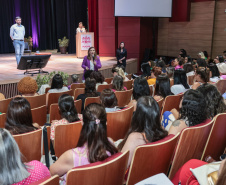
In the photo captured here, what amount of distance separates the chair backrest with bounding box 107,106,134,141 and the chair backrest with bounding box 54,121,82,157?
0.45 meters

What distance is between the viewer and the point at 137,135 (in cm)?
196

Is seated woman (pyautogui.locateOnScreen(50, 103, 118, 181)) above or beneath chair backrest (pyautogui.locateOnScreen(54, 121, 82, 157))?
above

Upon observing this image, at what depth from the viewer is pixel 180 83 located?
165 inches

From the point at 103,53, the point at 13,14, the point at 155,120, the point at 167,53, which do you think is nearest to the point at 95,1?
the point at 103,53

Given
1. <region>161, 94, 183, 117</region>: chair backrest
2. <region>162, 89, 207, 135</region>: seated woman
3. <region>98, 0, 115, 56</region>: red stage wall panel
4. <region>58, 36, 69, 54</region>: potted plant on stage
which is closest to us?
<region>162, 89, 207, 135</region>: seated woman

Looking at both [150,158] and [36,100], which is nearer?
[150,158]

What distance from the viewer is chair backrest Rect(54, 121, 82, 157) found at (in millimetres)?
2439

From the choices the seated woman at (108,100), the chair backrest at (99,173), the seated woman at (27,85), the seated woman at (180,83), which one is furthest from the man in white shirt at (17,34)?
the chair backrest at (99,173)

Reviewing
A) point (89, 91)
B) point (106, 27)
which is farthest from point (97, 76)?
point (106, 27)

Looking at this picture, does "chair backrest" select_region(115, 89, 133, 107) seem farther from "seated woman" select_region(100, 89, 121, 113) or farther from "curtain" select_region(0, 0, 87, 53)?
"curtain" select_region(0, 0, 87, 53)

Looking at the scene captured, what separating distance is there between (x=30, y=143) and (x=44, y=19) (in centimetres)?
1379

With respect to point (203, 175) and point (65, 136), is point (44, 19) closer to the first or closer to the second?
point (65, 136)

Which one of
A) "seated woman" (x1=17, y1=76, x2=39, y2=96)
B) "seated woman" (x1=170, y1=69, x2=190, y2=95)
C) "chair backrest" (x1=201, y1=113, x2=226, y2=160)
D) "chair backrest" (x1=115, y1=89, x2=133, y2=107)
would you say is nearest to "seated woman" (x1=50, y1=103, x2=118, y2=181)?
"chair backrest" (x1=201, y1=113, x2=226, y2=160)

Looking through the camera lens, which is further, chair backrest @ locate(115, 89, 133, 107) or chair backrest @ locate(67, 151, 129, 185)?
chair backrest @ locate(115, 89, 133, 107)
